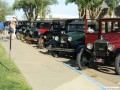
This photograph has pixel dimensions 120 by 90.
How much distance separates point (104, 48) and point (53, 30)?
8.52m

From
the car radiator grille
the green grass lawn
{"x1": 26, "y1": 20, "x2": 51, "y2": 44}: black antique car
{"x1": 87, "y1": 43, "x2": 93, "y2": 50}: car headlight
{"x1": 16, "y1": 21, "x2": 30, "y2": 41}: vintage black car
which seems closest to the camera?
the green grass lawn

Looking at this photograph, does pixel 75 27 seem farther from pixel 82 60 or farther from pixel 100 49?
pixel 100 49

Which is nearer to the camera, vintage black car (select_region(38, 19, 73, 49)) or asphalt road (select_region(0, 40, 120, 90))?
asphalt road (select_region(0, 40, 120, 90))

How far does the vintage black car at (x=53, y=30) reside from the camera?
19.3 metres

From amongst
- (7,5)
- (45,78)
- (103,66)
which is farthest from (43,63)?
(7,5)

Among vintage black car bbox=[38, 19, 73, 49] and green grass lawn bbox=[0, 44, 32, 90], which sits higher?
vintage black car bbox=[38, 19, 73, 49]

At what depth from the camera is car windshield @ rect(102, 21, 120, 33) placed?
41.5 feet

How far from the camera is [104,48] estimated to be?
39.9 feet

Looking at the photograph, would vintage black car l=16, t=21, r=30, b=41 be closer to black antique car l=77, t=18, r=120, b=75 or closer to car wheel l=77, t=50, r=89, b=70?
black antique car l=77, t=18, r=120, b=75

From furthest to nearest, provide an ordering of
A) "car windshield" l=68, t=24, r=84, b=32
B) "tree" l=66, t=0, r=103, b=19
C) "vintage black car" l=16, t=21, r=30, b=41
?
"tree" l=66, t=0, r=103, b=19 < "vintage black car" l=16, t=21, r=30, b=41 < "car windshield" l=68, t=24, r=84, b=32

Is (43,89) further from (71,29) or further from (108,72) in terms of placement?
(71,29)

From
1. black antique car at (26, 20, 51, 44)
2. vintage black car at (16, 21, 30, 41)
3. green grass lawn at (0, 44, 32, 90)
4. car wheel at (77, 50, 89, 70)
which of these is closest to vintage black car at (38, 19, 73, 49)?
black antique car at (26, 20, 51, 44)

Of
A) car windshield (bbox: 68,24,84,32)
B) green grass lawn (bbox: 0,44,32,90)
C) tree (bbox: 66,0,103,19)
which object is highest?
tree (bbox: 66,0,103,19)

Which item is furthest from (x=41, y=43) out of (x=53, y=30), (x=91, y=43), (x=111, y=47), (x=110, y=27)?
(x=111, y=47)
